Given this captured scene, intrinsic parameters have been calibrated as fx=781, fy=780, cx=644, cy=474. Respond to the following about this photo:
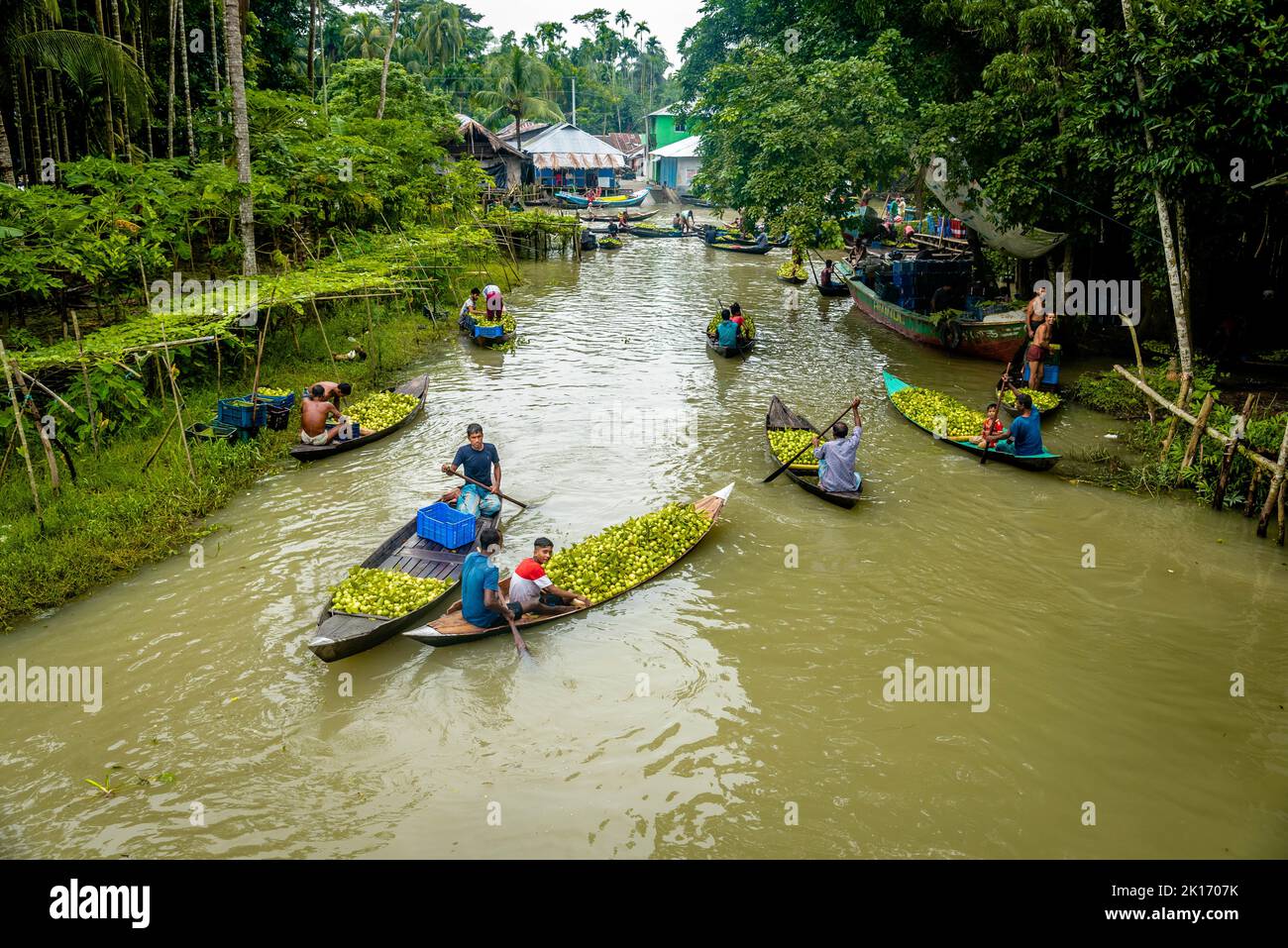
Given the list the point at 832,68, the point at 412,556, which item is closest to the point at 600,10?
the point at 832,68

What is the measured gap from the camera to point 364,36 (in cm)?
4053

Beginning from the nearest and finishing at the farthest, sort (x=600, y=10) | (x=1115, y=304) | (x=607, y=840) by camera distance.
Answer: (x=607, y=840) → (x=1115, y=304) → (x=600, y=10)

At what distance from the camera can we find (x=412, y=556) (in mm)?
9062

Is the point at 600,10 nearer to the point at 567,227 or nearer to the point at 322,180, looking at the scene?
the point at 567,227

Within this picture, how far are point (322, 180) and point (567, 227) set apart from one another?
55.1ft

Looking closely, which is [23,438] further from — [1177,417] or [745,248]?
[745,248]

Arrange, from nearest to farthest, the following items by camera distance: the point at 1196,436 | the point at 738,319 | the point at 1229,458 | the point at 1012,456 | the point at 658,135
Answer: the point at 1229,458 → the point at 1196,436 → the point at 1012,456 → the point at 738,319 → the point at 658,135

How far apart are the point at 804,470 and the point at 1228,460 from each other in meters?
5.58

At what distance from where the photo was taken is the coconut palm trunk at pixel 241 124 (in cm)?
1353

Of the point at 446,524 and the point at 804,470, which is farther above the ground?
the point at 804,470

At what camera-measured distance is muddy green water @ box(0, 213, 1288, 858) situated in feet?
19.3

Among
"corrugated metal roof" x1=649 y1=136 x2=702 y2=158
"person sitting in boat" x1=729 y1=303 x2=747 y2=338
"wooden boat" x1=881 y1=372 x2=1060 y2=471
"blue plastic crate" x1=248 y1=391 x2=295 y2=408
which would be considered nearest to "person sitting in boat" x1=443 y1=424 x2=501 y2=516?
"blue plastic crate" x1=248 y1=391 x2=295 y2=408

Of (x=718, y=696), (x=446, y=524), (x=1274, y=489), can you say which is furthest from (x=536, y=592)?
(x=1274, y=489)
